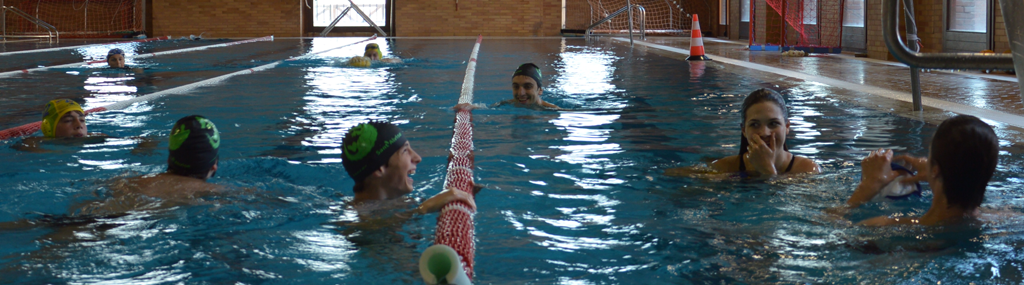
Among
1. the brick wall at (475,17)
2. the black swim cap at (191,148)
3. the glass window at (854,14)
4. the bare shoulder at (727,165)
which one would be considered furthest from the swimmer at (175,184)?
the brick wall at (475,17)

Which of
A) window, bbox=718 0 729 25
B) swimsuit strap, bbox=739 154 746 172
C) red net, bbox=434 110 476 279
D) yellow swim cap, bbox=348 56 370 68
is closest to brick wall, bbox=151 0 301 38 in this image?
window, bbox=718 0 729 25

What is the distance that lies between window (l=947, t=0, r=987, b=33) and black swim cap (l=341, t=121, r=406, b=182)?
396 inches

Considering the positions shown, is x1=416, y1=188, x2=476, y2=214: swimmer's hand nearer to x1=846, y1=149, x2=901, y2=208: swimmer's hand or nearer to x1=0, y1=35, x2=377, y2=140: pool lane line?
x1=846, y1=149, x2=901, y2=208: swimmer's hand

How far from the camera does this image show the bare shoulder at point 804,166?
406 centimetres

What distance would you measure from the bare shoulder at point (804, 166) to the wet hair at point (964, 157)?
1156mm

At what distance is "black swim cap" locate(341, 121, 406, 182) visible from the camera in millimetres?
Result: 3510

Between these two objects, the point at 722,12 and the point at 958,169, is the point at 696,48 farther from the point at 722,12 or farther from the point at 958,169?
the point at 722,12

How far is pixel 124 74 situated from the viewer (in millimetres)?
11406

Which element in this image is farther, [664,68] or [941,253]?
[664,68]

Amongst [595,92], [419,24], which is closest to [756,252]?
[595,92]

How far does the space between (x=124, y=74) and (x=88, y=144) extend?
657 centimetres

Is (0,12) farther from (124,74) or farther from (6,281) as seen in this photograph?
(6,281)

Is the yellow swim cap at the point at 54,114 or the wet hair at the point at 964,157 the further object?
the yellow swim cap at the point at 54,114

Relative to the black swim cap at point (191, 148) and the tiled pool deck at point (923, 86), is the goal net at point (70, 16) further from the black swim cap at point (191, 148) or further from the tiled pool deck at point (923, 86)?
the black swim cap at point (191, 148)
